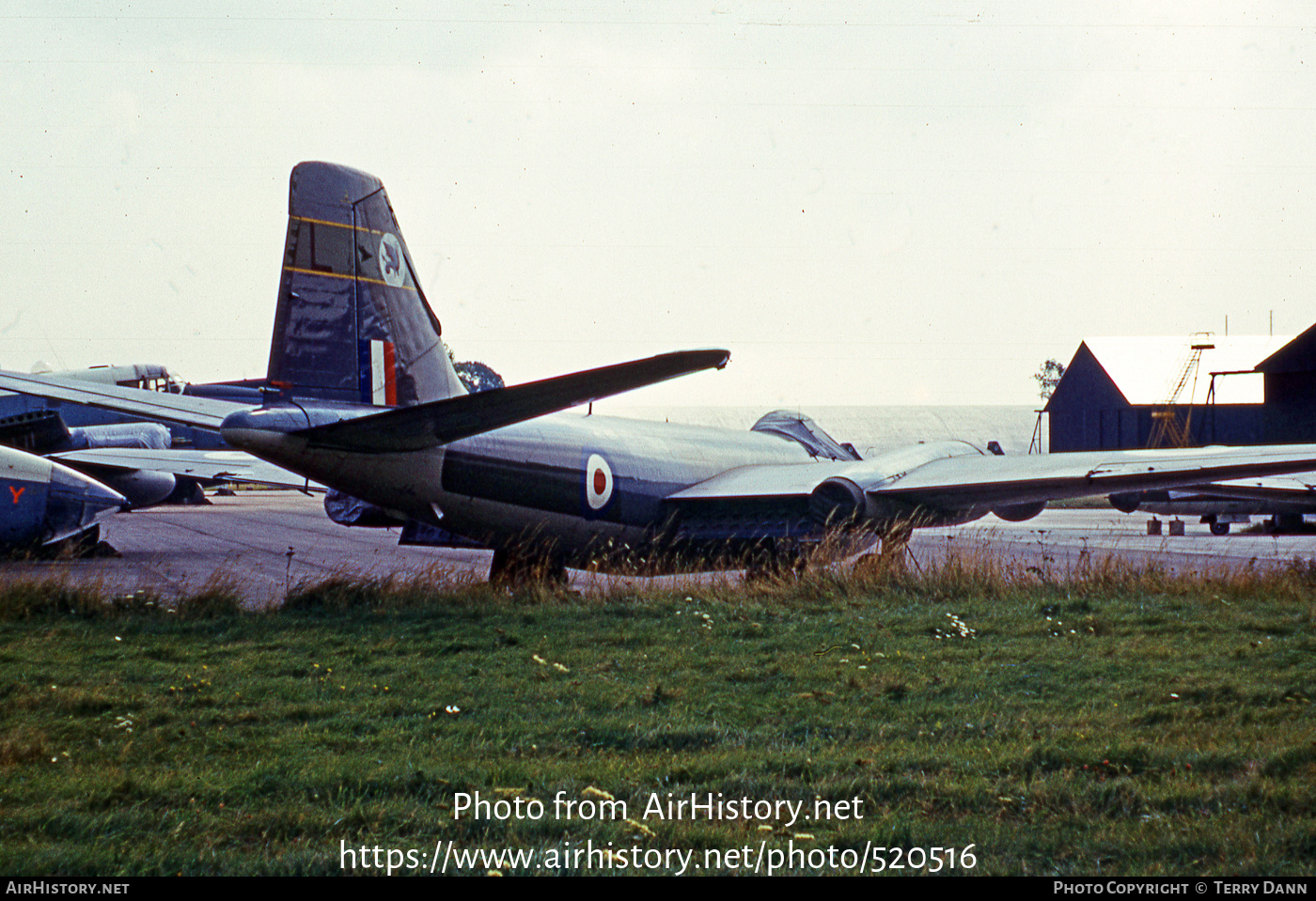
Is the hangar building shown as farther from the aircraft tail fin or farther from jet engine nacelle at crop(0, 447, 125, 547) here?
jet engine nacelle at crop(0, 447, 125, 547)

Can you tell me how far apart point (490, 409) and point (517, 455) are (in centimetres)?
298

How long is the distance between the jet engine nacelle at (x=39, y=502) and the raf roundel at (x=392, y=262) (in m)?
8.25

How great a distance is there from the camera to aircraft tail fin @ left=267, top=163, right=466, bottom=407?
10508mm

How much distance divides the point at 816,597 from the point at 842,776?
272 inches

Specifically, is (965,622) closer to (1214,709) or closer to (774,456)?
(1214,709)

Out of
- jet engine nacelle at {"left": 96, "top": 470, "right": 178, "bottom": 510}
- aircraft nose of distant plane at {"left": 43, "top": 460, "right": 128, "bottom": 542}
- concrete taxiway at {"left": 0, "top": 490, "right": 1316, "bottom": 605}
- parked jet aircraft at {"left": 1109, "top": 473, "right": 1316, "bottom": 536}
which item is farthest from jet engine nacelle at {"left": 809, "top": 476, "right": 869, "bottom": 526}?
jet engine nacelle at {"left": 96, "top": 470, "right": 178, "bottom": 510}

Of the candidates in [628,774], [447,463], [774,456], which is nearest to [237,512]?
[774,456]

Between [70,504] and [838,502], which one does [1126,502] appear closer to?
[838,502]

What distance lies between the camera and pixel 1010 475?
13492mm

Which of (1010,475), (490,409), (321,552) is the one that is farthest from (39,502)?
(1010,475)

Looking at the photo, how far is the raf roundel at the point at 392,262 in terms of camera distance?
11.5 m

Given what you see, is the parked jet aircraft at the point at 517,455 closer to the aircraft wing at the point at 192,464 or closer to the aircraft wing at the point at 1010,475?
the aircraft wing at the point at 1010,475

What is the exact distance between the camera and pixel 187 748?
5.75 meters

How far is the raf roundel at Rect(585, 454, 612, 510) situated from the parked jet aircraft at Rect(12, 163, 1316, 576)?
0.03 meters
